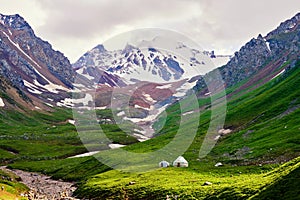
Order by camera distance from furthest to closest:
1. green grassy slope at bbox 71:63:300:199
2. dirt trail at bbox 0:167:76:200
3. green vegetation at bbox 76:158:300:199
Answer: dirt trail at bbox 0:167:76:200 → green grassy slope at bbox 71:63:300:199 → green vegetation at bbox 76:158:300:199

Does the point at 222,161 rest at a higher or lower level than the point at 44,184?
higher

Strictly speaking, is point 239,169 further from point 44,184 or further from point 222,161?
point 44,184

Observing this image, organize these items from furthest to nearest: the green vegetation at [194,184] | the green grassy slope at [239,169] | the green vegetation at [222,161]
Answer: the green vegetation at [222,161] → the green grassy slope at [239,169] → the green vegetation at [194,184]

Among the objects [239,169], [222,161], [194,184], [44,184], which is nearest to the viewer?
Answer: [194,184]

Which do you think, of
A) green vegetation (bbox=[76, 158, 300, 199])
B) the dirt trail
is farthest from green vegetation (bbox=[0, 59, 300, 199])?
the dirt trail

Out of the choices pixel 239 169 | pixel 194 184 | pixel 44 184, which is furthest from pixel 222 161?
pixel 44 184

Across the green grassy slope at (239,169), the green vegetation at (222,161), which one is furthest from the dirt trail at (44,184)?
the green grassy slope at (239,169)

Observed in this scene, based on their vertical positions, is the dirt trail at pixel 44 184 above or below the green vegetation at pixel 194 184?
above

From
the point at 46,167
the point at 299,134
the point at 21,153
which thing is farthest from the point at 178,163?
the point at 21,153

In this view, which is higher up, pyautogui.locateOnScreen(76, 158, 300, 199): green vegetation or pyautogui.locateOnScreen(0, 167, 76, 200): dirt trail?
pyautogui.locateOnScreen(0, 167, 76, 200): dirt trail

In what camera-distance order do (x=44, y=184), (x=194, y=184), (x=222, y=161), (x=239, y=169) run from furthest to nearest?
1. (x=44, y=184)
2. (x=222, y=161)
3. (x=239, y=169)
4. (x=194, y=184)

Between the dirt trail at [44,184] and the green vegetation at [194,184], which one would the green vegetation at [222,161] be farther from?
the dirt trail at [44,184]

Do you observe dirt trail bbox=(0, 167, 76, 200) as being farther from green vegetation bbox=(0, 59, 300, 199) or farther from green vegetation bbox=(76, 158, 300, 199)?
green vegetation bbox=(76, 158, 300, 199)

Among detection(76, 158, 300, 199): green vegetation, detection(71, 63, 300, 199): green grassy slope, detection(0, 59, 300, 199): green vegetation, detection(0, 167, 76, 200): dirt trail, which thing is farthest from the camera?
detection(0, 167, 76, 200): dirt trail
